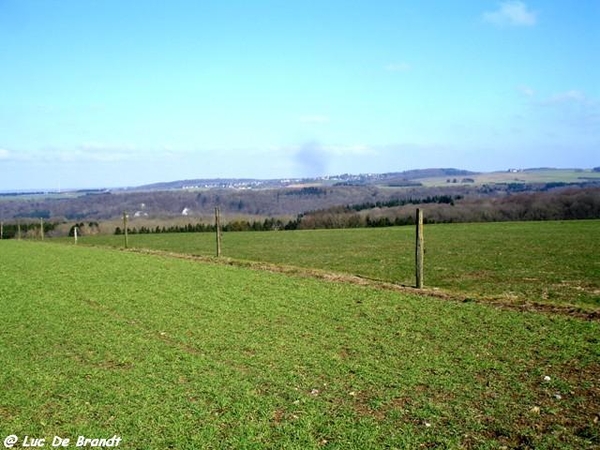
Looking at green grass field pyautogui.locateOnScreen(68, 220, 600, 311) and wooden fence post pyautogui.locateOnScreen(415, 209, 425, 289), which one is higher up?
wooden fence post pyautogui.locateOnScreen(415, 209, 425, 289)

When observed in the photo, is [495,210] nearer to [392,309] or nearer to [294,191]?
[392,309]

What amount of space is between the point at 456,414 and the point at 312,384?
1964 millimetres

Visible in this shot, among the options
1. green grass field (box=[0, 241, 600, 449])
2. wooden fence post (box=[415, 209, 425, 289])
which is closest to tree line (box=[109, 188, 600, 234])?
wooden fence post (box=[415, 209, 425, 289])

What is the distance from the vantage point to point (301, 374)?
306 inches

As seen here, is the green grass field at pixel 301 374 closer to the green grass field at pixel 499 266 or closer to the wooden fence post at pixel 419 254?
the wooden fence post at pixel 419 254

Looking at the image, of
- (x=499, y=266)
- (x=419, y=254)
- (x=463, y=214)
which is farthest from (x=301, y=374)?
(x=463, y=214)

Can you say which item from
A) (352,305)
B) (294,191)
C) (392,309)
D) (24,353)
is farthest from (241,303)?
(294,191)

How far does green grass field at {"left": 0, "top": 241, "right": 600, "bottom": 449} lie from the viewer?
19.2ft

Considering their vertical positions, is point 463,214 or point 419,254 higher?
point 419,254

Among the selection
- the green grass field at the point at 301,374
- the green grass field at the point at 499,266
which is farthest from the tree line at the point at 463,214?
the green grass field at the point at 301,374

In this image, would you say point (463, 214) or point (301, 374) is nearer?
point (301, 374)

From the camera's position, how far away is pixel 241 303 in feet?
45.0

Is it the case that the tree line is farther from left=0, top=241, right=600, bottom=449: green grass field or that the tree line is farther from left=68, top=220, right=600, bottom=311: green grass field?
left=0, top=241, right=600, bottom=449: green grass field

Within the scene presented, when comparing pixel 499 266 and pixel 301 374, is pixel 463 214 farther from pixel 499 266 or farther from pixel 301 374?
pixel 301 374
